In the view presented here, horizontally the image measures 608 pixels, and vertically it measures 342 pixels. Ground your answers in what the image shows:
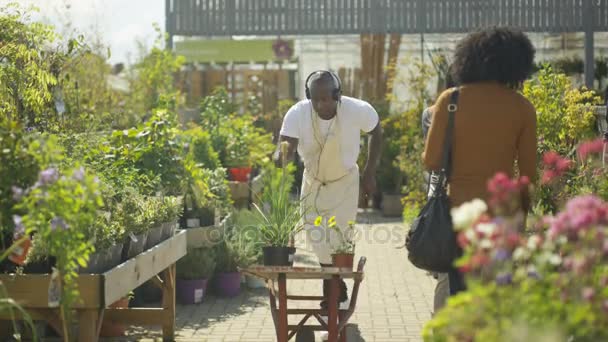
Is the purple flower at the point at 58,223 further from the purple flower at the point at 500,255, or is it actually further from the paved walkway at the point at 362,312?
the paved walkway at the point at 362,312

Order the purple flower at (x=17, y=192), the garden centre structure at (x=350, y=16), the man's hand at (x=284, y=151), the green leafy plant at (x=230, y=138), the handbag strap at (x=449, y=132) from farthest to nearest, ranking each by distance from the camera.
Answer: the garden centre structure at (x=350, y=16)
the green leafy plant at (x=230, y=138)
the man's hand at (x=284, y=151)
the handbag strap at (x=449, y=132)
the purple flower at (x=17, y=192)

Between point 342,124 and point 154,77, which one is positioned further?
point 154,77

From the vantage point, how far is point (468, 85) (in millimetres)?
5809

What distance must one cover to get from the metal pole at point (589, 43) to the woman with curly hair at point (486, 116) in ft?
39.4

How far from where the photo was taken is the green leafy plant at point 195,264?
968cm

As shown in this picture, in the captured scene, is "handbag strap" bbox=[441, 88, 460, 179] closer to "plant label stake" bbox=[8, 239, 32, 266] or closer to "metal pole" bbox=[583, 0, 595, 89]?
"plant label stake" bbox=[8, 239, 32, 266]

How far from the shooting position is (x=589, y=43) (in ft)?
59.5

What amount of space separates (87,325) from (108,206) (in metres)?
1.19

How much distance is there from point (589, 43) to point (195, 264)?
10.3 metres

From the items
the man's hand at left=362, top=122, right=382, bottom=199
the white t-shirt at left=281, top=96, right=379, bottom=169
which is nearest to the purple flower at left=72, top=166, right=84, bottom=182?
the white t-shirt at left=281, top=96, right=379, bottom=169

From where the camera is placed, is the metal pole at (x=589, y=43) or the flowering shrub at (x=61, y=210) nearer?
the flowering shrub at (x=61, y=210)

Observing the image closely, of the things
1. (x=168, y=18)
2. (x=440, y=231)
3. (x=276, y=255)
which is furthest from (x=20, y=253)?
(x=168, y=18)

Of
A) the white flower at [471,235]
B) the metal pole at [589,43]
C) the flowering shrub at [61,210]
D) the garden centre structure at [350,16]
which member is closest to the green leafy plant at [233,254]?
the flowering shrub at [61,210]

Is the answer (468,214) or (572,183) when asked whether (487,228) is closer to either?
(468,214)
